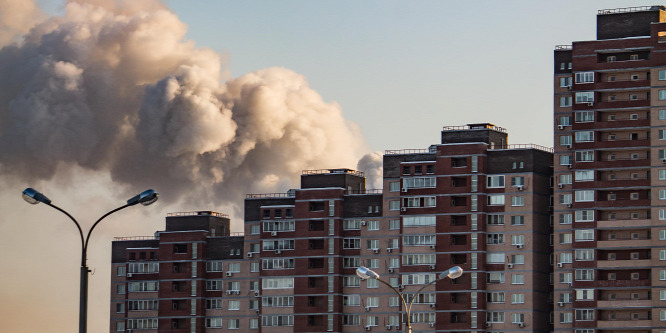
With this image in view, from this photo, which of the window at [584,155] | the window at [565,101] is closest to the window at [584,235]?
the window at [584,155]

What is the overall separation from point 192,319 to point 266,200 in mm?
20254

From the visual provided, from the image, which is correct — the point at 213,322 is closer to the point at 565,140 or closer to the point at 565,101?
the point at 565,140

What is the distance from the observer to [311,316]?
18062 centimetres

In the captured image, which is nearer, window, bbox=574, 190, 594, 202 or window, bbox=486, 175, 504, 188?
window, bbox=574, 190, 594, 202

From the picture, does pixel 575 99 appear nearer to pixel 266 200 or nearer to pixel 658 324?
pixel 658 324

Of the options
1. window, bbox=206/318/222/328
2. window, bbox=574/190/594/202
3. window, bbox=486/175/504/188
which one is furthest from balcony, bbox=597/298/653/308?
window, bbox=206/318/222/328

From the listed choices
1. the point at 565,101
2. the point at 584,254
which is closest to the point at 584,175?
the point at 584,254

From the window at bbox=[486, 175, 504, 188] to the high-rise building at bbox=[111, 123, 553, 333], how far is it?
0.17 metres

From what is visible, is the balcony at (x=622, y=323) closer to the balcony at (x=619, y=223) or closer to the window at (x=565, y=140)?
the balcony at (x=619, y=223)

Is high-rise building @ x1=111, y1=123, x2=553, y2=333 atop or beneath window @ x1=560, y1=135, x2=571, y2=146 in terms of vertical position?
beneath

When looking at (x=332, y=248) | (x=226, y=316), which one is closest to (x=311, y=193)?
(x=332, y=248)

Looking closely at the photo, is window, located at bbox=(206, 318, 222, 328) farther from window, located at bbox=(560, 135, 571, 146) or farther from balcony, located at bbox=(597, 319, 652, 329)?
balcony, located at bbox=(597, 319, 652, 329)

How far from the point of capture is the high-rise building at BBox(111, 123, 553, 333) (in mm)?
167125

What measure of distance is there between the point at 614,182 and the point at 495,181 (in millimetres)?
15139
